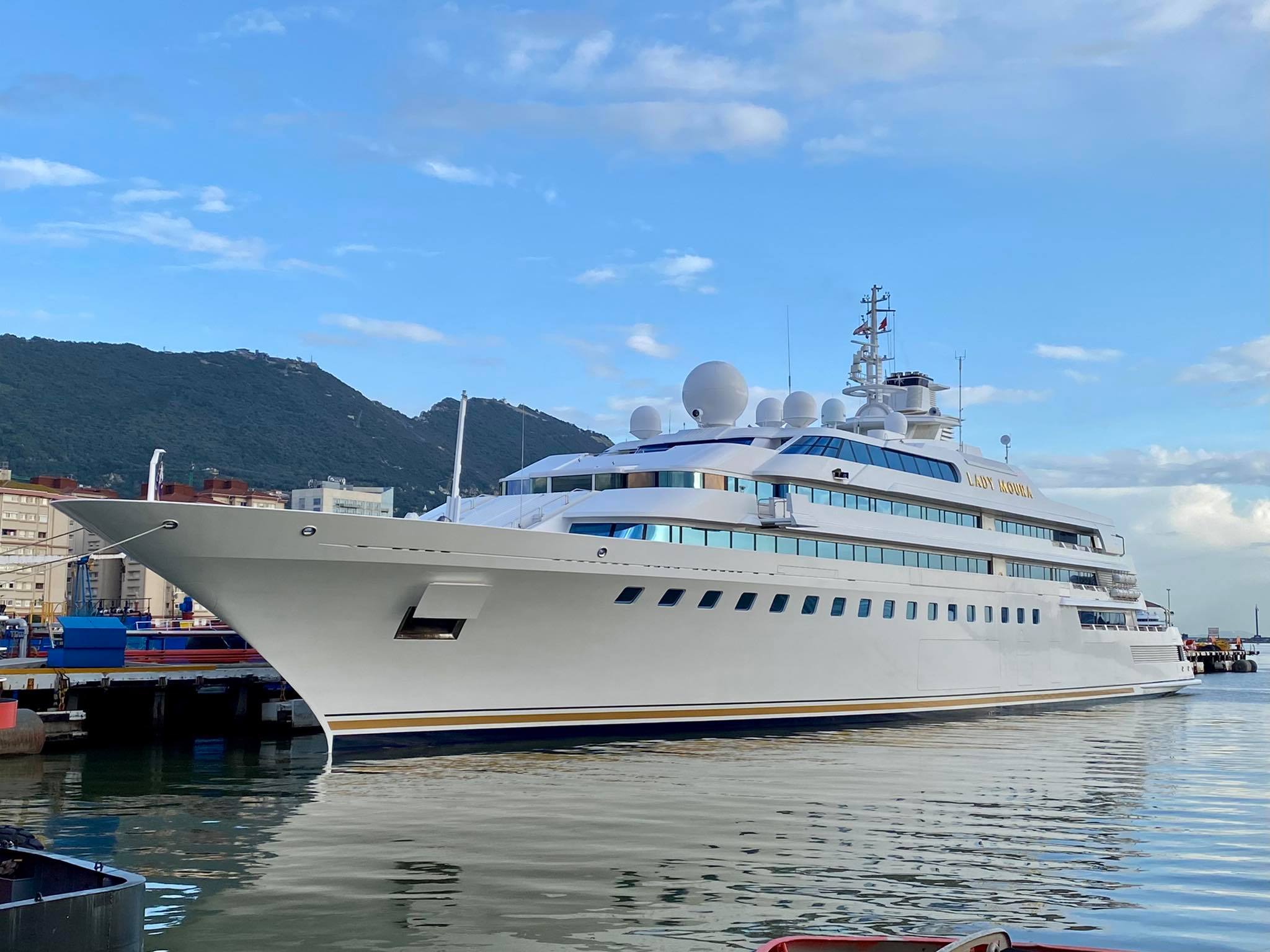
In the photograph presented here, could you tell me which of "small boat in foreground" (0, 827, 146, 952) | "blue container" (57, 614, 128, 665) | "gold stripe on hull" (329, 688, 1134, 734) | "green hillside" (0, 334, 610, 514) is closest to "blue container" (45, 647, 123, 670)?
"blue container" (57, 614, 128, 665)

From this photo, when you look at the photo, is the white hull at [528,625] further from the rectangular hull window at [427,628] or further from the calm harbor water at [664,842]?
the calm harbor water at [664,842]

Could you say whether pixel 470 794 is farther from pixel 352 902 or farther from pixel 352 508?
pixel 352 508

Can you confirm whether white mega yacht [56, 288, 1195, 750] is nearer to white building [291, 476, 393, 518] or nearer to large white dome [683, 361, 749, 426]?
large white dome [683, 361, 749, 426]

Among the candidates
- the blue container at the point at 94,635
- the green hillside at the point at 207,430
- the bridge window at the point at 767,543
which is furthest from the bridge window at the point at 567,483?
the green hillside at the point at 207,430

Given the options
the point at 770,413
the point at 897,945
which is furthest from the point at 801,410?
the point at 897,945

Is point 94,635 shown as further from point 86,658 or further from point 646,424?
point 646,424

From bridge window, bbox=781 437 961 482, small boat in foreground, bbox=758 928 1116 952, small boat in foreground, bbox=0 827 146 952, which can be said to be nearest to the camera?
small boat in foreground, bbox=0 827 146 952

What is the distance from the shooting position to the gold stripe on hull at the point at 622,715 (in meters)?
17.8

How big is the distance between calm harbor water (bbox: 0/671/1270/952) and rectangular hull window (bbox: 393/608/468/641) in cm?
203

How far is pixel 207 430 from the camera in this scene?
166 meters

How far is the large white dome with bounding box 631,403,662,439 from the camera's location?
27422mm

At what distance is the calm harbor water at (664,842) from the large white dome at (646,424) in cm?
906

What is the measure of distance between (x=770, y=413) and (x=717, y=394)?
325 centimetres

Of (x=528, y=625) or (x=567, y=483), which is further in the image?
(x=567, y=483)
